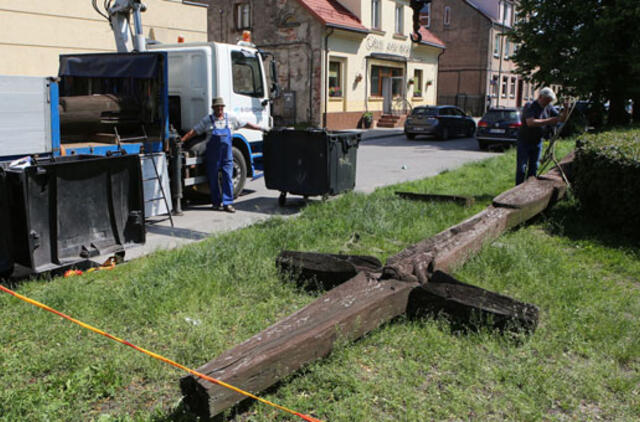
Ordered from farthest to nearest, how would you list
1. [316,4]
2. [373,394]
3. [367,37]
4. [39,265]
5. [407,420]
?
[367,37], [316,4], [39,265], [373,394], [407,420]

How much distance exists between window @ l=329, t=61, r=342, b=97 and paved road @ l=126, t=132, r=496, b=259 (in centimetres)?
475

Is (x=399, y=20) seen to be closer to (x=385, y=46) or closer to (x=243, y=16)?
(x=385, y=46)

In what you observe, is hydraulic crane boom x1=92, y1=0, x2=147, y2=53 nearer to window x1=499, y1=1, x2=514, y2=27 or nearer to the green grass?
the green grass

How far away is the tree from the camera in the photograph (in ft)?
59.1

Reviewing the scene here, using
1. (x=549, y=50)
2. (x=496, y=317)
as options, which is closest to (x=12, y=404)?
(x=496, y=317)

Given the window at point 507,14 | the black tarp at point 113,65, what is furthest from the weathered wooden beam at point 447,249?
the window at point 507,14

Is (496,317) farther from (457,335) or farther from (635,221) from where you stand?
(635,221)

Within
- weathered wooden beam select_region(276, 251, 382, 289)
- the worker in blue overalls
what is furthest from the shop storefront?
weathered wooden beam select_region(276, 251, 382, 289)

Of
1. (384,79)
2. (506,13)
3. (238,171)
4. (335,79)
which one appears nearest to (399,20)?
(384,79)

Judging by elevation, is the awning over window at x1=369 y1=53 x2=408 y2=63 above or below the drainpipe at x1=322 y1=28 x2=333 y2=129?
above

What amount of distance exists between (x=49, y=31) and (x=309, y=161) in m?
8.13

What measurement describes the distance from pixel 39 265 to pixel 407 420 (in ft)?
12.4

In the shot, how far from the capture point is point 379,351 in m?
3.91

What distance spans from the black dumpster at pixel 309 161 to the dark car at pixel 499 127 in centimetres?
1127
